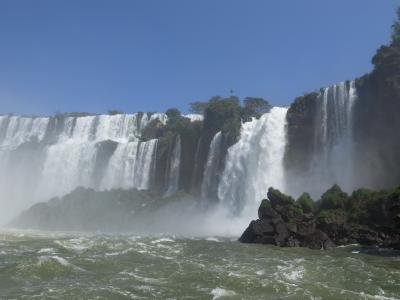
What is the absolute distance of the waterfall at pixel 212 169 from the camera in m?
52.7

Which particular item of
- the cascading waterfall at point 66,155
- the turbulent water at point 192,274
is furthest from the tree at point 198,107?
the turbulent water at point 192,274

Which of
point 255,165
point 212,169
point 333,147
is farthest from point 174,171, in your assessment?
point 333,147

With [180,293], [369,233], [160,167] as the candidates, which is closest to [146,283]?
[180,293]

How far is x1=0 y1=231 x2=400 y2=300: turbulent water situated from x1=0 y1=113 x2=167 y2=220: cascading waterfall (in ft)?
120

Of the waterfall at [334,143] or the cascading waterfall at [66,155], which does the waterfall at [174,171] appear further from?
the waterfall at [334,143]

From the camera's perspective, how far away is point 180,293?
42.7 feet

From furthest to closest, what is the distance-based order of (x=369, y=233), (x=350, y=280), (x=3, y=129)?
1. (x=3, y=129)
2. (x=369, y=233)
3. (x=350, y=280)

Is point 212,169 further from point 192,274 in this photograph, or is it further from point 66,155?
point 192,274

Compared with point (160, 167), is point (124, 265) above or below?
below

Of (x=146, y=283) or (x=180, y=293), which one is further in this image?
(x=146, y=283)

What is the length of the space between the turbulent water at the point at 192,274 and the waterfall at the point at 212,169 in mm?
29891

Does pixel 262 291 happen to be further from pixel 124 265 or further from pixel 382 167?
pixel 382 167

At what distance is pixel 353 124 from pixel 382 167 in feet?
14.9

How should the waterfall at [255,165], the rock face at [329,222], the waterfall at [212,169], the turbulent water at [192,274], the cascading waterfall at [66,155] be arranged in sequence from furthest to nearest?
the cascading waterfall at [66,155] < the waterfall at [212,169] < the waterfall at [255,165] < the rock face at [329,222] < the turbulent water at [192,274]
